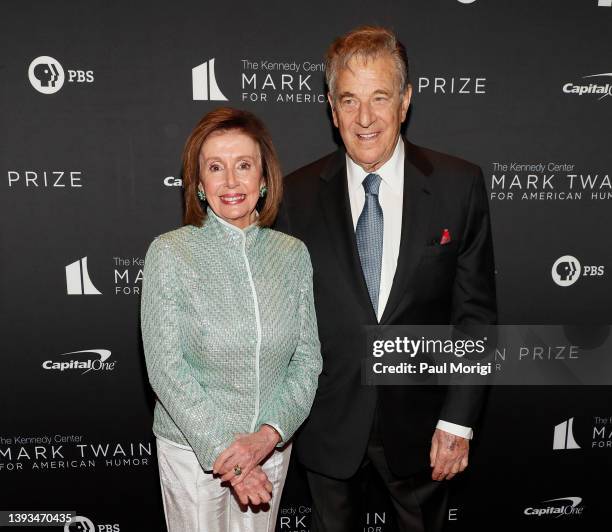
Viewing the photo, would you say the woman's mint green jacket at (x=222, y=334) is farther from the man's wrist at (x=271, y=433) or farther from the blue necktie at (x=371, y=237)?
the blue necktie at (x=371, y=237)

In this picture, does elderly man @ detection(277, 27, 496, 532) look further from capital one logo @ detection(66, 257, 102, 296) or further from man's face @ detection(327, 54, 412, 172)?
capital one logo @ detection(66, 257, 102, 296)

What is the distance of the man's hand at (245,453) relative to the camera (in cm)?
163

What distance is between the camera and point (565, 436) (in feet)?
9.74

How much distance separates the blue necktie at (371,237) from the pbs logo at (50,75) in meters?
1.35

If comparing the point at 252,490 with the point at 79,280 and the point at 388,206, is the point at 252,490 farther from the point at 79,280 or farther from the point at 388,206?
the point at 79,280

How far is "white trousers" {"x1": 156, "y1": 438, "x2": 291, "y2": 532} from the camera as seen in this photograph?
68.1 inches

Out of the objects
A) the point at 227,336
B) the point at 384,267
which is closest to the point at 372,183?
the point at 384,267

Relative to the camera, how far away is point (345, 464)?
6.40 ft

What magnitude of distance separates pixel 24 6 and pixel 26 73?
0.87 ft

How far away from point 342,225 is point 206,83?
3.36 feet

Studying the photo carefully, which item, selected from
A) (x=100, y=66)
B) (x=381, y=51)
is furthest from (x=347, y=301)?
(x=100, y=66)

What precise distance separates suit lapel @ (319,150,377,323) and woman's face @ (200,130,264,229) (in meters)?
0.32

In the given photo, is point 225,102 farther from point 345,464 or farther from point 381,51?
point 345,464

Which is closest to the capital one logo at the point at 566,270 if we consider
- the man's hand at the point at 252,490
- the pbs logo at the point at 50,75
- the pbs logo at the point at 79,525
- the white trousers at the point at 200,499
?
the white trousers at the point at 200,499
